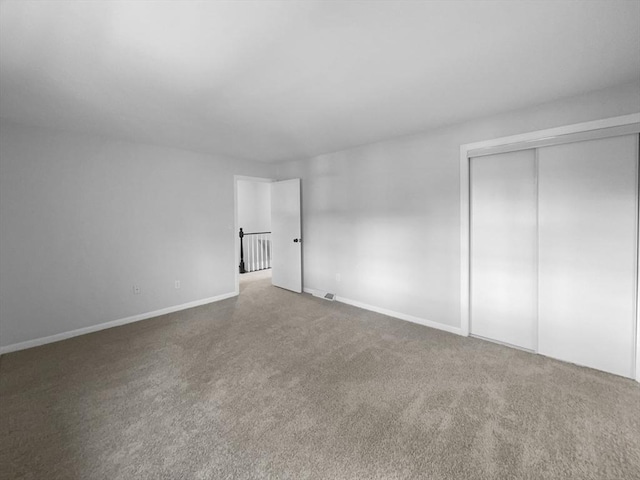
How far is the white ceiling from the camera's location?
4.53 feet

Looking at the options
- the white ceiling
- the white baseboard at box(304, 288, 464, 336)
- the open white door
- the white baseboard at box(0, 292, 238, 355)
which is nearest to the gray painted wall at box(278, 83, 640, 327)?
the white baseboard at box(304, 288, 464, 336)

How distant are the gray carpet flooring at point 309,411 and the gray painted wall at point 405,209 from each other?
2.48 feet

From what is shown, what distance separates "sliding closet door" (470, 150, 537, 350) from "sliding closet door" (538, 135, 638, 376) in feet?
0.32

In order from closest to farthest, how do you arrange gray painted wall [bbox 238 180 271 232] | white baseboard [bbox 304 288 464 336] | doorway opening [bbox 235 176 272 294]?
white baseboard [bbox 304 288 464 336], doorway opening [bbox 235 176 272 294], gray painted wall [bbox 238 180 271 232]

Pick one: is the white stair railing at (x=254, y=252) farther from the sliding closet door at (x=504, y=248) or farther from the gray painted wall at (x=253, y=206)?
the sliding closet door at (x=504, y=248)

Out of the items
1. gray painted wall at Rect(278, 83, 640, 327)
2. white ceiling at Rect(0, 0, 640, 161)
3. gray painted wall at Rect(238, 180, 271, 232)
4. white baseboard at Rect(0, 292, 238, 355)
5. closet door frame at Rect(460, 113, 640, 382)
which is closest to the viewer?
white ceiling at Rect(0, 0, 640, 161)

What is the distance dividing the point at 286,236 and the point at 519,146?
363cm

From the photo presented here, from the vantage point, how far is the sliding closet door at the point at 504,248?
2621 mm

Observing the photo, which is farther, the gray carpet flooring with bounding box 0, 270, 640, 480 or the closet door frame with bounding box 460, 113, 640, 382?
the closet door frame with bounding box 460, 113, 640, 382

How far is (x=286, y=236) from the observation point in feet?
16.5

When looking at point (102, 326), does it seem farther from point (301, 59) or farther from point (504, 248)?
point (504, 248)

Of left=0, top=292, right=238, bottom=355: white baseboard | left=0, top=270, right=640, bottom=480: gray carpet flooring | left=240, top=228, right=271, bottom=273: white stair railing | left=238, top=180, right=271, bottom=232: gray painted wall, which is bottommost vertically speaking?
left=0, top=270, right=640, bottom=480: gray carpet flooring

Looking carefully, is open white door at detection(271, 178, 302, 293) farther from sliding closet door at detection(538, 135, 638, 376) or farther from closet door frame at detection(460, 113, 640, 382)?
sliding closet door at detection(538, 135, 638, 376)

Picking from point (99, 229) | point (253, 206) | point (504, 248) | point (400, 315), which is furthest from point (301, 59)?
point (253, 206)
